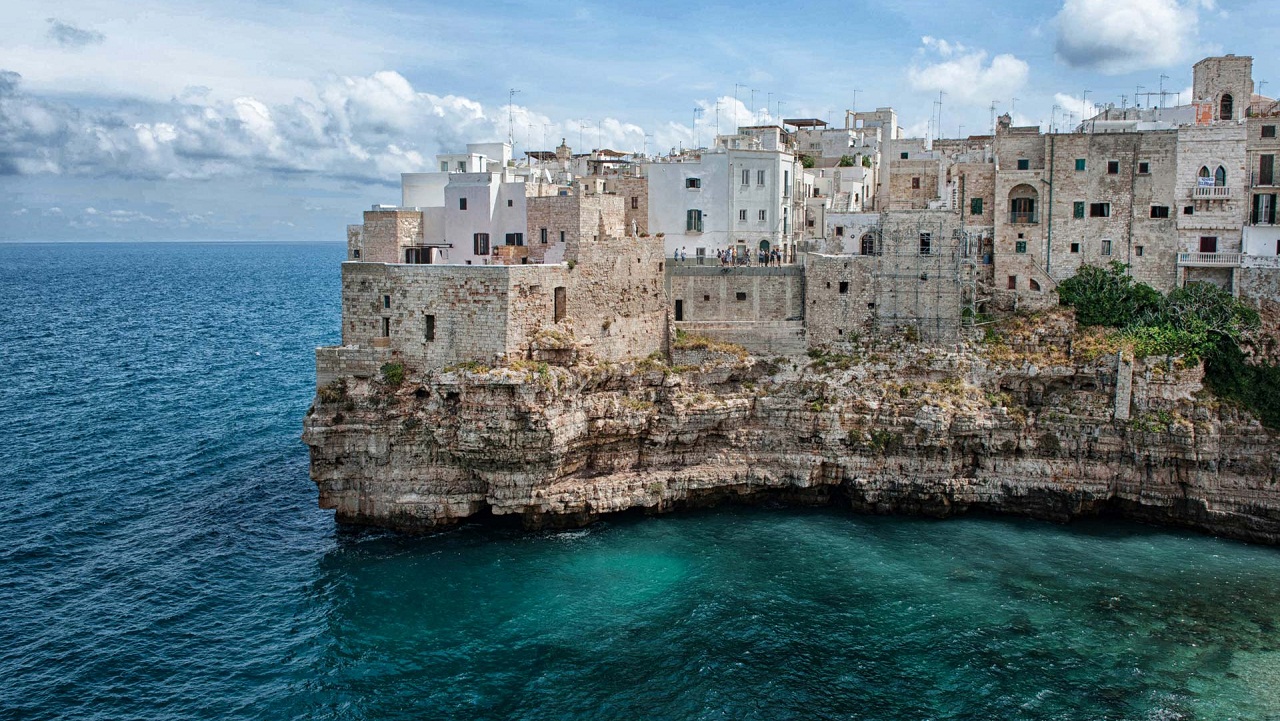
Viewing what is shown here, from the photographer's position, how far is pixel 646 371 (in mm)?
48000

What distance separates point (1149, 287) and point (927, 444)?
1537cm

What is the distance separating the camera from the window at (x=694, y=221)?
5612cm

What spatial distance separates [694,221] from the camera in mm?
56125

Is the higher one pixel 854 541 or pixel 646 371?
pixel 646 371

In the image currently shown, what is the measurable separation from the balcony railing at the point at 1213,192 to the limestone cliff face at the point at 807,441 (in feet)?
34.5

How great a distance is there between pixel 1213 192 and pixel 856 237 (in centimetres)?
1758

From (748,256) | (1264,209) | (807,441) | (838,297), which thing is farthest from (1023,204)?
(807,441)

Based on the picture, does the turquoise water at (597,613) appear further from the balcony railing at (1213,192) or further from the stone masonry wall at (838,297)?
the balcony railing at (1213,192)

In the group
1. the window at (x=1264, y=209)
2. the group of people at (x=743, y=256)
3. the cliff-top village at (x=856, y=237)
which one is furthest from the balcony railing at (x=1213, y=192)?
the group of people at (x=743, y=256)

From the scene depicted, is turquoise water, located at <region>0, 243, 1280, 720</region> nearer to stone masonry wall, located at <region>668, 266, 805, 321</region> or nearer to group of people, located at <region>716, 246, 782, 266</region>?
stone masonry wall, located at <region>668, 266, 805, 321</region>

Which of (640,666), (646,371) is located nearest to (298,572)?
(640,666)

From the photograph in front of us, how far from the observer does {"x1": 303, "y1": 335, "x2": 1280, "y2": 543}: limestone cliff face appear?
42469mm

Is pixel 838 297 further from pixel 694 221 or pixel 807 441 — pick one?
pixel 694 221

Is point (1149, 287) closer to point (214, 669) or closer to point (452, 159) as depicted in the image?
point (452, 159)
